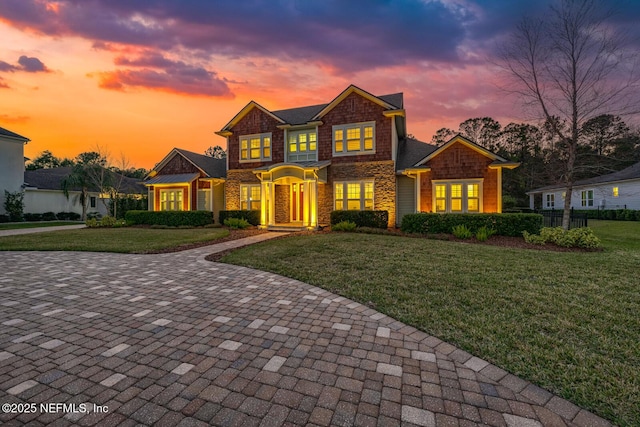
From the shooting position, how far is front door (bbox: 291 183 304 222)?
17578 mm

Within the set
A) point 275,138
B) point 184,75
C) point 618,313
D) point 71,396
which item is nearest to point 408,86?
point 275,138

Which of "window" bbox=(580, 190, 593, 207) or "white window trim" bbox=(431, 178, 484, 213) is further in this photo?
"window" bbox=(580, 190, 593, 207)

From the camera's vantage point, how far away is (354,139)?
16172 mm

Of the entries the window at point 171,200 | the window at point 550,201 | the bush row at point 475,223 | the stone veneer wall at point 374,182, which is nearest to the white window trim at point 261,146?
the stone veneer wall at point 374,182

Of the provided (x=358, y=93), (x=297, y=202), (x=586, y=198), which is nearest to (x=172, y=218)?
(x=297, y=202)

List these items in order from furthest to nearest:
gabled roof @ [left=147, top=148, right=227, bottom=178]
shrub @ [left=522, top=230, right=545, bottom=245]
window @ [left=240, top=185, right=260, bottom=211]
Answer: gabled roof @ [left=147, top=148, right=227, bottom=178] < window @ [left=240, top=185, right=260, bottom=211] < shrub @ [left=522, top=230, right=545, bottom=245]

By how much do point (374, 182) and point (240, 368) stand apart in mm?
14033

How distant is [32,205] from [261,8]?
29.1 meters

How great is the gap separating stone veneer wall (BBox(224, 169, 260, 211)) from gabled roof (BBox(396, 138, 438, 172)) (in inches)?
378

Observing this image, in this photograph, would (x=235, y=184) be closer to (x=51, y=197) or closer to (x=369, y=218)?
(x=369, y=218)

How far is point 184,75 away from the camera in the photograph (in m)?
16.1

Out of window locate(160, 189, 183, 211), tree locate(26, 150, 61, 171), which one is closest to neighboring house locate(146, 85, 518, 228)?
window locate(160, 189, 183, 211)

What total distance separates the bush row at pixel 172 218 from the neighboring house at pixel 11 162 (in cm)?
1419

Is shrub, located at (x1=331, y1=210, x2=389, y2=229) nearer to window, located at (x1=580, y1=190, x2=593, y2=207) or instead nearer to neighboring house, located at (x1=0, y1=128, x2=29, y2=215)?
window, located at (x1=580, y1=190, x2=593, y2=207)
